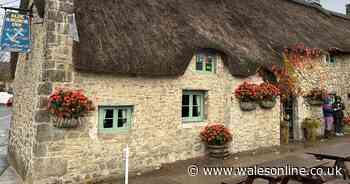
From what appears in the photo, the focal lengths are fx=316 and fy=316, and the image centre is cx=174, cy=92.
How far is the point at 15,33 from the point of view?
6672mm

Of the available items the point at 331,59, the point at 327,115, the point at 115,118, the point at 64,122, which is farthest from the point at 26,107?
the point at 331,59

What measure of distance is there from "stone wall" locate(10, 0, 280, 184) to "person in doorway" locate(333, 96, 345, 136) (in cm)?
478

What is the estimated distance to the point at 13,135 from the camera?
9156mm

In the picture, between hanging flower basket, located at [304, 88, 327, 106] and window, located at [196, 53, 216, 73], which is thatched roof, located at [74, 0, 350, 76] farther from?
hanging flower basket, located at [304, 88, 327, 106]

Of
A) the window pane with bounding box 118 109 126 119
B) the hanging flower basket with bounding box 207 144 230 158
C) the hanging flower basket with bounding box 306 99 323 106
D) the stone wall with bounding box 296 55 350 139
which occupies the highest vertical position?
the stone wall with bounding box 296 55 350 139

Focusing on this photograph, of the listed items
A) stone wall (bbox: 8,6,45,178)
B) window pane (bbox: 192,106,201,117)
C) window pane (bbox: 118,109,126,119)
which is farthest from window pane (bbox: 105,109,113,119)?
window pane (bbox: 192,106,201,117)

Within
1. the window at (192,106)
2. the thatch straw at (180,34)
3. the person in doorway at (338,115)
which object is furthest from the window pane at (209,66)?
the person in doorway at (338,115)

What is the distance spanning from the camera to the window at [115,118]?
7219 mm

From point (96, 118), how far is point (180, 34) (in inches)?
131

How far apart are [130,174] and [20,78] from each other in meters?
4.36

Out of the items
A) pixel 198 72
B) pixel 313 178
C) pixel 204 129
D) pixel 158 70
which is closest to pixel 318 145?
pixel 204 129

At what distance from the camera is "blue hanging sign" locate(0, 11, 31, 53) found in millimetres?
6339

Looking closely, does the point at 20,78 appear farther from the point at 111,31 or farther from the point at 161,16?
the point at 161,16

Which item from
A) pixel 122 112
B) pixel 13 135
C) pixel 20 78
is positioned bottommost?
pixel 13 135
